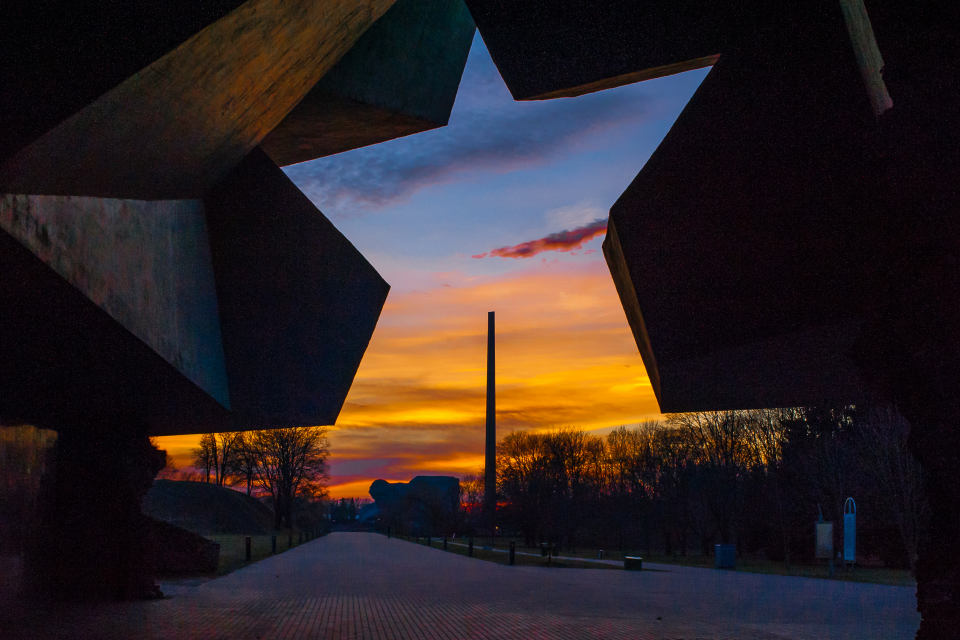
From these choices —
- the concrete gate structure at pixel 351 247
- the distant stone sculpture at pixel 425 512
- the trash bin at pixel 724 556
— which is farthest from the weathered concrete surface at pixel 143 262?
the distant stone sculpture at pixel 425 512

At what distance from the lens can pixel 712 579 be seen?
22812 millimetres

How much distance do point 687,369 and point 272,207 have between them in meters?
8.48

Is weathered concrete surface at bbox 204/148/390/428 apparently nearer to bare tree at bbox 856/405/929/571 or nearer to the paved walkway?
the paved walkway

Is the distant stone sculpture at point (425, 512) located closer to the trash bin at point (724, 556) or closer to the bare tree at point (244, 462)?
the bare tree at point (244, 462)

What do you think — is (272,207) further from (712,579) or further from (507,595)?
(712,579)

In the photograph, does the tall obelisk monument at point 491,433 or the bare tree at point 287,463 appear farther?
the bare tree at point 287,463

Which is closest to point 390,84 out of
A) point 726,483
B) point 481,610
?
point 481,610

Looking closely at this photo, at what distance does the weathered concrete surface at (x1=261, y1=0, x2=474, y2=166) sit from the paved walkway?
869 centimetres

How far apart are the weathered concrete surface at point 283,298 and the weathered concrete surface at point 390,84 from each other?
64.0 inches

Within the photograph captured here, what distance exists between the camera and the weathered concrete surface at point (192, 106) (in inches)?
268

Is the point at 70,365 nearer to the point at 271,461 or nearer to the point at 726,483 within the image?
the point at 726,483

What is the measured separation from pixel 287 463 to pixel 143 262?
59.0 meters

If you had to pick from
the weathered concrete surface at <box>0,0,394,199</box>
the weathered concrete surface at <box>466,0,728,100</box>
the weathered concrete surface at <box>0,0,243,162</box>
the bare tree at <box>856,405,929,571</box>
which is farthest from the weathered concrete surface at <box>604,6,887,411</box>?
the bare tree at <box>856,405,929,571</box>

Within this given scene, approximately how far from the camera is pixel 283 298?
17250mm
